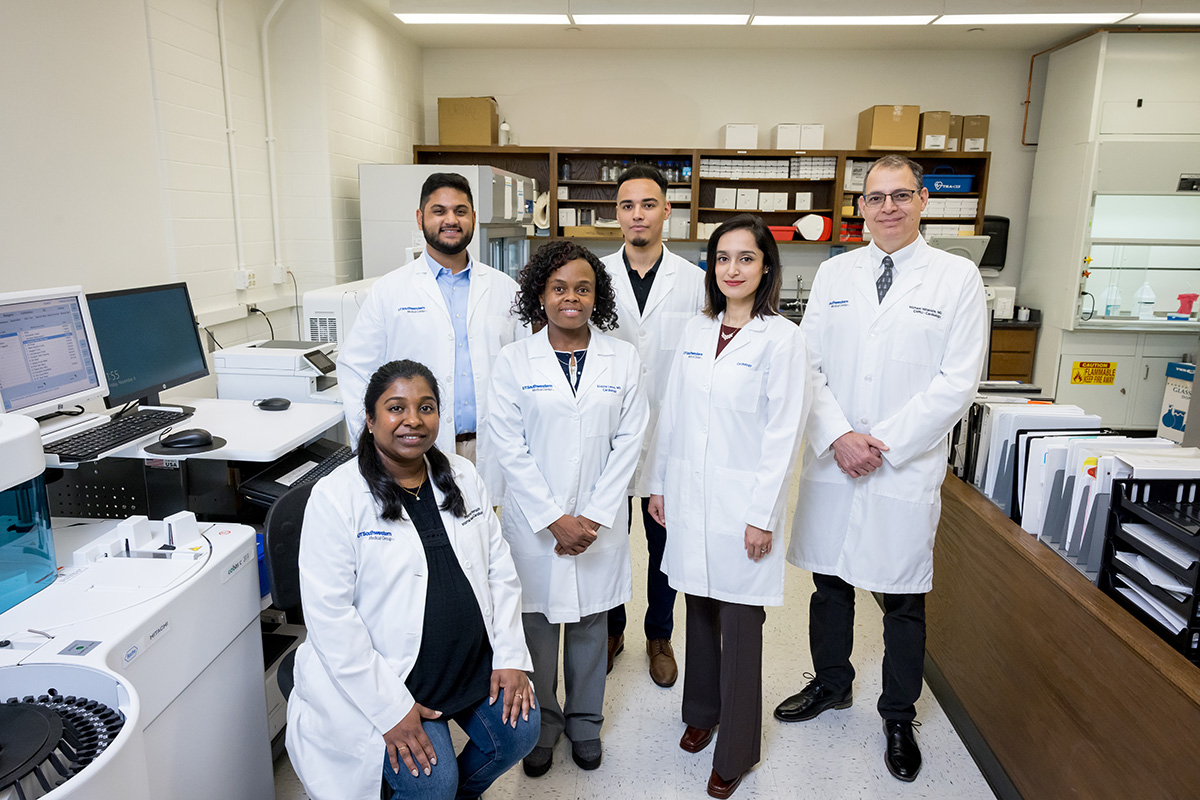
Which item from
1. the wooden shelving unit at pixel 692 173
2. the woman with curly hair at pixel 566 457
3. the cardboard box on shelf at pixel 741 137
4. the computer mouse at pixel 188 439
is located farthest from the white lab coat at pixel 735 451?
the cardboard box on shelf at pixel 741 137

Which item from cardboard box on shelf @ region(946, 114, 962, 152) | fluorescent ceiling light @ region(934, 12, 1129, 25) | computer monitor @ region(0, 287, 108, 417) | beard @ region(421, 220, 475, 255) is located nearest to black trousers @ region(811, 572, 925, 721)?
beard @ region(421, 220, 475, 255)

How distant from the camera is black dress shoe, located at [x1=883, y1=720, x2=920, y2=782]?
6.56ft

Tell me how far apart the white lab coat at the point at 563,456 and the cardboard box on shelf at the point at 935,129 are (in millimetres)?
4675

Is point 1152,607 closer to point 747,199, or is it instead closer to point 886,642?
point 886,642

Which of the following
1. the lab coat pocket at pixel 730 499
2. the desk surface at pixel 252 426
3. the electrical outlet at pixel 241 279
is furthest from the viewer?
the electrical outlet at pixel 241 279

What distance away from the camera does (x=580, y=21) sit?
4465mm

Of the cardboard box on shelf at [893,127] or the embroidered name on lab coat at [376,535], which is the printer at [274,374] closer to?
the embroidered name on lab coat at [376,535]

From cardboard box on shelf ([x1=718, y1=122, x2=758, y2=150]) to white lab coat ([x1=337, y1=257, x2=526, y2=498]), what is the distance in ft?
13.5

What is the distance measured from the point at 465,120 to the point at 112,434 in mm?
4382

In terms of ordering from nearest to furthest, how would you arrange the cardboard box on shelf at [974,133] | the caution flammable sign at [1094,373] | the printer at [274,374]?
the printer at [274,374] < the caution flammable sign at [1094,373] < the cardboard box on shelf at [974,133]

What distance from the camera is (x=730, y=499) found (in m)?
1.83

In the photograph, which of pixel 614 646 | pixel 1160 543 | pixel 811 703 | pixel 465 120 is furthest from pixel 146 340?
pixel 465 120

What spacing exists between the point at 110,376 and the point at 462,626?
1368 mm

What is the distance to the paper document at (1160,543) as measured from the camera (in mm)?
1412
